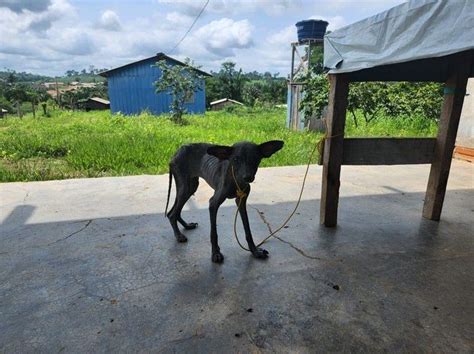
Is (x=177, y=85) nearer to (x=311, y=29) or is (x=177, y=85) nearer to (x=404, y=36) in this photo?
(x=311, y=29)

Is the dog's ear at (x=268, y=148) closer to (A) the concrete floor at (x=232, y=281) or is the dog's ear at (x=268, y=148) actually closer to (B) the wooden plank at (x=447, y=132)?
(A) the concrete floor at (x=232, y=281)

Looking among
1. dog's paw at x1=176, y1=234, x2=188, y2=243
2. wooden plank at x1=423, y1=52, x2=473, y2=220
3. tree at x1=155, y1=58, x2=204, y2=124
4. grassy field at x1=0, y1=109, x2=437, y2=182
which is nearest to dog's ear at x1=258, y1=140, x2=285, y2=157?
dog's paw at x1=176, y1=234, x2=188, y2=243

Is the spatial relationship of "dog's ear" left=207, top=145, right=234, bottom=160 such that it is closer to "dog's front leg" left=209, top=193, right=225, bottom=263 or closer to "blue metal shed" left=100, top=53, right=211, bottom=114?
"dog's front leg" left=209, top=193, right=225, bottom=263

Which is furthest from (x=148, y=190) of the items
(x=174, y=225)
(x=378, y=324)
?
(x=378, y=324)

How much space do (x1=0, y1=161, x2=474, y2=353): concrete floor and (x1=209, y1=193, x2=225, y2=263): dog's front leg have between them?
0.23ft

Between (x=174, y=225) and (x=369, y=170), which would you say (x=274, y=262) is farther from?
(x=369, y=170)

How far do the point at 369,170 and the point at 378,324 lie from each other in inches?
169

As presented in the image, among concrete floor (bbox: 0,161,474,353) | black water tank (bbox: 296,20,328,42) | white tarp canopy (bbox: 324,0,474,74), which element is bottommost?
concrete floor (bbox: 0,161,474,353)

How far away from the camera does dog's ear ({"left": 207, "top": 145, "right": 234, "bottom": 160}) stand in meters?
2.39

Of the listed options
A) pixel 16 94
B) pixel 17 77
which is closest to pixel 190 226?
pixel 16 94

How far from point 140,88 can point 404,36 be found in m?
16.9

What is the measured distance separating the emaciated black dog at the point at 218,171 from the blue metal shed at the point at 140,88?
595 inches

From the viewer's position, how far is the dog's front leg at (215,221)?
2.60 m

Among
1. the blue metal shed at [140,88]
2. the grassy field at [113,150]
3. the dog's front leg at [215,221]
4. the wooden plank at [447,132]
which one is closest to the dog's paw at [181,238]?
the dog's front leg at [215,221]
